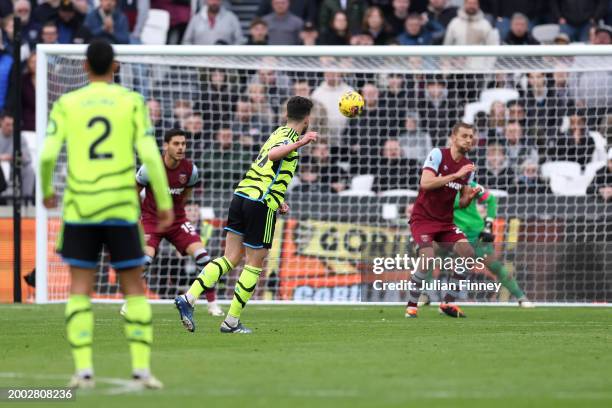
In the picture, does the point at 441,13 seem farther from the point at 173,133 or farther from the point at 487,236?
the point at 173,133

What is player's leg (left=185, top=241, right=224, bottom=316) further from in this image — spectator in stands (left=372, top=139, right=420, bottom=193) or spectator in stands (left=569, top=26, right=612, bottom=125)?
spectator in stands (left=569, top=26, right=612, bottom=125)

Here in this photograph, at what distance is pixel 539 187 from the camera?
1908 cm

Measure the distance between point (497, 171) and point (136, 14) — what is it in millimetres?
7971

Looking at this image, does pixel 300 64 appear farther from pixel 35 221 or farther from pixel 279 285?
pixel 35 221

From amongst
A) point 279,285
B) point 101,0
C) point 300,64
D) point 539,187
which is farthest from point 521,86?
point 101,0

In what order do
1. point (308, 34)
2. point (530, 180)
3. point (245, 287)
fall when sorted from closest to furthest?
point (245, 287), point (530, 180), point (308, 34)

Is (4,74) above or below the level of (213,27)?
below

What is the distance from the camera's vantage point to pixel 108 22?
22297mm

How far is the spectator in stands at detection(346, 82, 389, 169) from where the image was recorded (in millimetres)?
20188

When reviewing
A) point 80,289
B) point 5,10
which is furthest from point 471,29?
point 80,289

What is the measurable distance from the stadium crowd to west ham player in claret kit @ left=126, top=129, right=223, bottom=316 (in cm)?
403

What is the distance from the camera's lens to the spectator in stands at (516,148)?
63.5 feet

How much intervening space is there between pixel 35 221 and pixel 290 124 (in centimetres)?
770

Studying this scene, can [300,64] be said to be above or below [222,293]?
above
